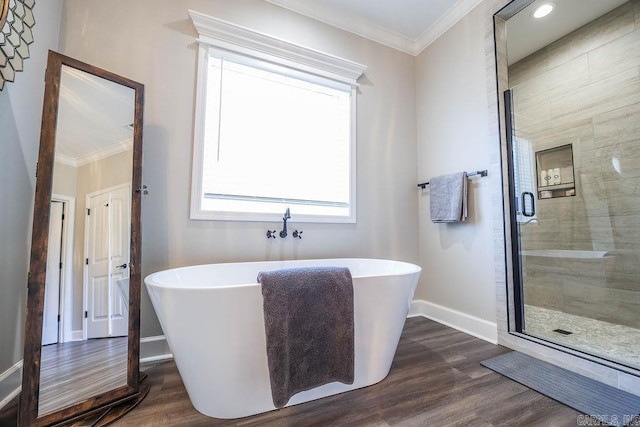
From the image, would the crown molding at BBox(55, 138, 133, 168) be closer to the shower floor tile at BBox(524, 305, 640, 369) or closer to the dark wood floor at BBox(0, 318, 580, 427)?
the dark wood floor at BBox(0, 318, 580, 427)

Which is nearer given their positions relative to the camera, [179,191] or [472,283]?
[179,191]

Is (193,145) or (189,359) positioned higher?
(193,145)

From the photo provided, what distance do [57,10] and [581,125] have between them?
4174 mm

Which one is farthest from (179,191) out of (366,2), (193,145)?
(366,2)

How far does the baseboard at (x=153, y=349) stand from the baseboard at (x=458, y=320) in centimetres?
215

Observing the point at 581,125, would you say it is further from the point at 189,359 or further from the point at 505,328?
the point at 189,359

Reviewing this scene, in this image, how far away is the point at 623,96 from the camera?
2.20 m

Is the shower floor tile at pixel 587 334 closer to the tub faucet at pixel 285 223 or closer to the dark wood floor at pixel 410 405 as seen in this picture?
the dark wood floor at pixel 410 405

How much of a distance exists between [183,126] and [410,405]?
225 centimetres

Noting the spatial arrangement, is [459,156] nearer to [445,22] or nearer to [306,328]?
[445,22]

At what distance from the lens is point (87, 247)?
1.44m

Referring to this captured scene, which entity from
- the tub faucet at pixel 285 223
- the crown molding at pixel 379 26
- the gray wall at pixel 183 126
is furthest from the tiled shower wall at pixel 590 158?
the tub faucet at pixel 285 223

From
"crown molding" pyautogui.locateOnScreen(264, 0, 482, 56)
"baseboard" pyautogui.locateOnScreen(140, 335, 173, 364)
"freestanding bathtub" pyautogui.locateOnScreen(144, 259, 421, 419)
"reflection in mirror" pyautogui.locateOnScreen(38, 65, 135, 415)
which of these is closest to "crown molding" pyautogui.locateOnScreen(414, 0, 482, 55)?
"crown molding" pyautogui.locateOnScreen(264, 0, 482, 56)

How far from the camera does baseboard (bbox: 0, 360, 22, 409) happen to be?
1.27 metres
